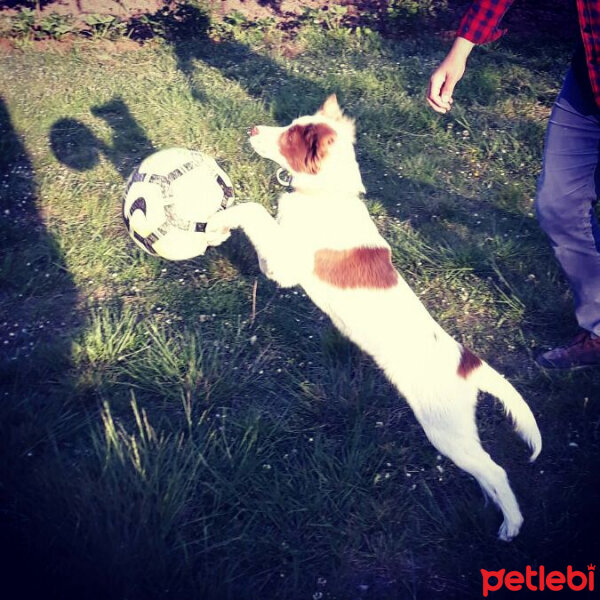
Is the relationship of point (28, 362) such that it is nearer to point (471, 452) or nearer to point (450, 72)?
point (471, 452)

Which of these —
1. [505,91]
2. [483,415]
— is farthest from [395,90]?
[483,415]

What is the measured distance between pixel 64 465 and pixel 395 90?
4.63 m

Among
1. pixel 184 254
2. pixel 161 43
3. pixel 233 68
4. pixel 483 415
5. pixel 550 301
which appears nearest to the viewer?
pixel 483 415

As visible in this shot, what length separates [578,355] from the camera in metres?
3.24

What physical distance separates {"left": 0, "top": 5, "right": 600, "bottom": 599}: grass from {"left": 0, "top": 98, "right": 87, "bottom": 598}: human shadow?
0.01 meters

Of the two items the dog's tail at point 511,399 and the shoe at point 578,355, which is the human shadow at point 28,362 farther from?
the shoe at point 578,355

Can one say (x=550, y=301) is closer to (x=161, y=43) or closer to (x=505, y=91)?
(x=505, y=91)

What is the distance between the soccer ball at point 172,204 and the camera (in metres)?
3.21

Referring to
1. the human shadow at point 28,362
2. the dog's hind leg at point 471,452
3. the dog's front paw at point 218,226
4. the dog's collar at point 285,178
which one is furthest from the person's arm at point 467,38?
the human shadow at point 28,362

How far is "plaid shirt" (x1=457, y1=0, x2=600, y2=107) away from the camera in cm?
247

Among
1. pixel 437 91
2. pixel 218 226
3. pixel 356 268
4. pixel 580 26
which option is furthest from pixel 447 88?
pixel 218 226

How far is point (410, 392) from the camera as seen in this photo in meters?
2.57

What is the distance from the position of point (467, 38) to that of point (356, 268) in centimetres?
133

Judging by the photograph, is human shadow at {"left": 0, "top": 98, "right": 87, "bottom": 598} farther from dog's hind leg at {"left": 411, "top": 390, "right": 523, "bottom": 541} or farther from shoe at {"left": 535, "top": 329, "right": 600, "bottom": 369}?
shoe at {"left": 535, "top": 329, "right": 600, "bottom": 369}
